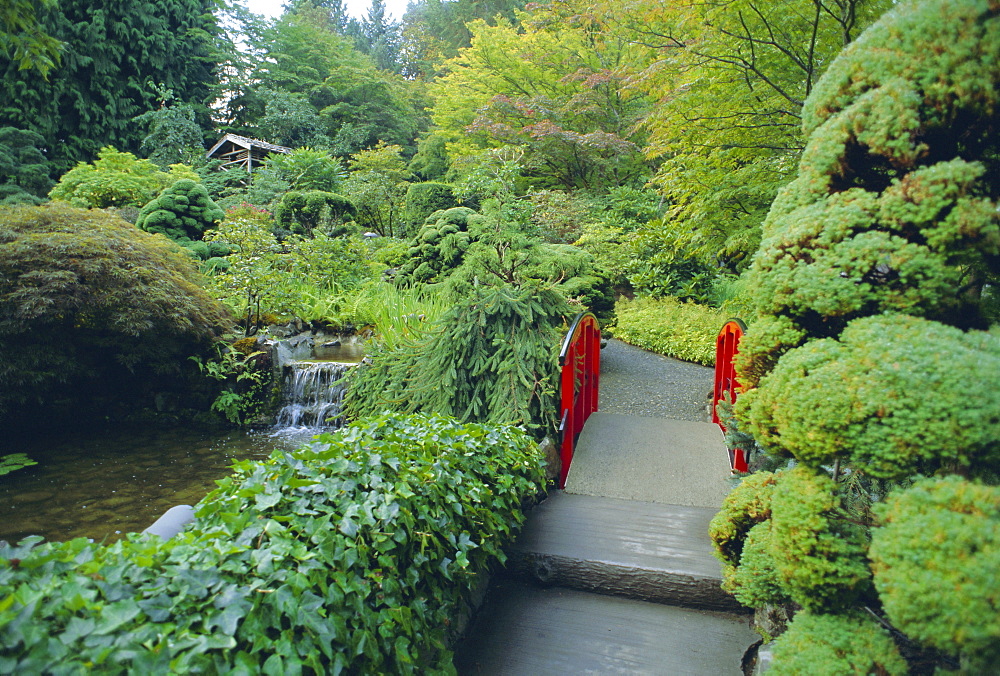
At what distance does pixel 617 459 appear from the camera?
13.2 feet

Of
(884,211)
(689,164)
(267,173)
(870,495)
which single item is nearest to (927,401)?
(884,211)

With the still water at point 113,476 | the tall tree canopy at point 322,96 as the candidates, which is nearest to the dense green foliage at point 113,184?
the tall tree canopy at point 322,96

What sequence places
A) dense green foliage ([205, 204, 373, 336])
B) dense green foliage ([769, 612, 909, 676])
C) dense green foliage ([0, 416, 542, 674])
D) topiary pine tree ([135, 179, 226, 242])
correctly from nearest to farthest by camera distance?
dense green foliage ([0, 416, 542, 674]) < dense green foliage ([769, 612, 909, 676]) < dense green foliage ([205, 204, 373, 336]) < topiary pine tree ([135, 179, 226, 242])

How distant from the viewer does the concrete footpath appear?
2465mm

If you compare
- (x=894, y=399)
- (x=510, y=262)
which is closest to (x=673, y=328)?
(x=510, y=262)

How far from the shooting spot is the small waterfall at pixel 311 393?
670 cm

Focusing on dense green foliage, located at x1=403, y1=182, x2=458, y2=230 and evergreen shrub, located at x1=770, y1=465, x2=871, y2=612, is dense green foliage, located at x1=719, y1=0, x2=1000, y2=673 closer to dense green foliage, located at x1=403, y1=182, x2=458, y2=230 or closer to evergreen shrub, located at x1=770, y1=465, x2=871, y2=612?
evergreen shrub, located at x1=770, y1=465, x2=871, y2=612

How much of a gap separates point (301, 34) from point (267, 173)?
1314 centimetres

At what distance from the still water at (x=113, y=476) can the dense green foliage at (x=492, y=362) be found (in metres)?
2.34

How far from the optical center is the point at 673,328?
8656 millimetres

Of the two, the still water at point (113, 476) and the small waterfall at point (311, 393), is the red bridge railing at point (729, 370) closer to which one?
the small waterfall at point (311, 393)

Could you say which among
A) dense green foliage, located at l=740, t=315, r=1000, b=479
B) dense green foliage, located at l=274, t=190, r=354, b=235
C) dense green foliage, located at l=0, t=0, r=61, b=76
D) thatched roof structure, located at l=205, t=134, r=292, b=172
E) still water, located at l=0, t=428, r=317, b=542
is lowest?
still water, located at l=0, t=428, r=317, b=542

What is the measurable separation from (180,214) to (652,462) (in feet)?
35.1

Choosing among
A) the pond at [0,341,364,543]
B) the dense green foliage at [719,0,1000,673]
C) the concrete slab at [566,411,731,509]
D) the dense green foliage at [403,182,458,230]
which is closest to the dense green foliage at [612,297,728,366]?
the concrete slab at [566,411,731,509]
